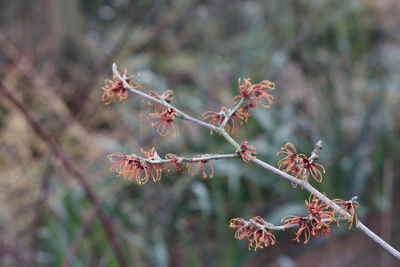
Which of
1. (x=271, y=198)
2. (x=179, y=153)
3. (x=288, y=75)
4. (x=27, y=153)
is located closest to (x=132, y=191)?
(x=179, y=153)

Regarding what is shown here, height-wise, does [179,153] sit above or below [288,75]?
below

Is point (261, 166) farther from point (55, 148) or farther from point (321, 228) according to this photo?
point (55, 148)

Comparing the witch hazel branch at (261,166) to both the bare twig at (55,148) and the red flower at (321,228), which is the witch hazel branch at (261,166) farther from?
the bare twig at (55,148)

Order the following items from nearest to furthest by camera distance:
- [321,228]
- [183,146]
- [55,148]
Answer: [321,228] → [55,148] → [183,146]

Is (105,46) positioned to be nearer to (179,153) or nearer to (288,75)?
(179,153)

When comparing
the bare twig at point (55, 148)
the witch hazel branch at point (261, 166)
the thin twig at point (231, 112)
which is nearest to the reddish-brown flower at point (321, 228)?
the witch hazel branch at point (261, 166)

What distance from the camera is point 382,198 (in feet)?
5.87

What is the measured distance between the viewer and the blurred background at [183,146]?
66.6 inches

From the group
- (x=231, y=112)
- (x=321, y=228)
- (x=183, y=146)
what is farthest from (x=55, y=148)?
(x=183, y=146)

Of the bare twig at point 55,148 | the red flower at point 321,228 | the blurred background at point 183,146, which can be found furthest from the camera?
the blurred background at point 183,146

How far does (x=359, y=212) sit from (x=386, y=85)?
0.73m

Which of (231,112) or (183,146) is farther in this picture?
(183,146)

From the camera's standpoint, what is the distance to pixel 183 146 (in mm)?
2283

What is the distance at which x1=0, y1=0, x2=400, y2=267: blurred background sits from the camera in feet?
5.55
